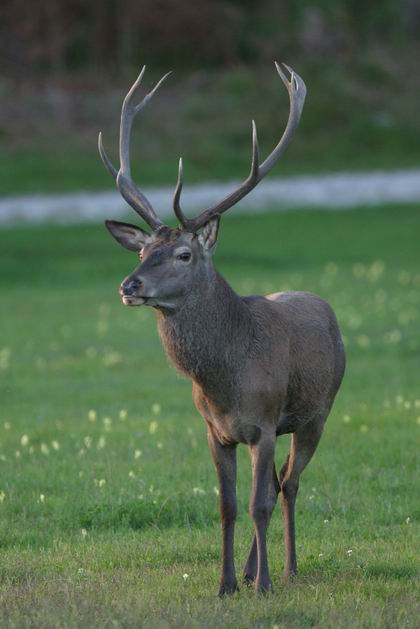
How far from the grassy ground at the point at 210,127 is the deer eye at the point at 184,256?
36754 millimetres

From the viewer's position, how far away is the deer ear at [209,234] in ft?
28.0

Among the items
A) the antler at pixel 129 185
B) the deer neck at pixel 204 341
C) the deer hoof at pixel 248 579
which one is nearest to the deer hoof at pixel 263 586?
the deer hoof at pixel 248 579

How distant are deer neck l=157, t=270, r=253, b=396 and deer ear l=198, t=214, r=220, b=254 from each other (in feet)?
0.72

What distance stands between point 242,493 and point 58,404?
20.7ft

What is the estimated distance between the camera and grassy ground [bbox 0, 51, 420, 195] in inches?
1853

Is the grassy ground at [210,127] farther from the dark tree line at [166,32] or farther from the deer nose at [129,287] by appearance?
the deer nose at [129,287]

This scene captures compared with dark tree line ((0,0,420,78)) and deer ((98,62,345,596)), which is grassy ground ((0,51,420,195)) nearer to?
dark tree line ((0,0,420,78))

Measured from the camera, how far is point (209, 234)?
338 inches

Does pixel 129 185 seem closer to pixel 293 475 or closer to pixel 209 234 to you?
pixel 209 234

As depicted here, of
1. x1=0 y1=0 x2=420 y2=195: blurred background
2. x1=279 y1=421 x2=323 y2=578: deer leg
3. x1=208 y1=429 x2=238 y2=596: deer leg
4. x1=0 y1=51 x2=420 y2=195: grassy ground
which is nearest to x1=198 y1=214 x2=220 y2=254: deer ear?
x1=208 y1=429 x2=238 y2=596: deer leg

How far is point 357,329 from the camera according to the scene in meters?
23.2

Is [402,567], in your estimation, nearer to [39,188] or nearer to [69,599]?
[69,599]

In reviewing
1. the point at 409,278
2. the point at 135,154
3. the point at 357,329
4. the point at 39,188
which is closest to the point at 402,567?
the point at 357,329

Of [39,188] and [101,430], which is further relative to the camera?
[39,188]
